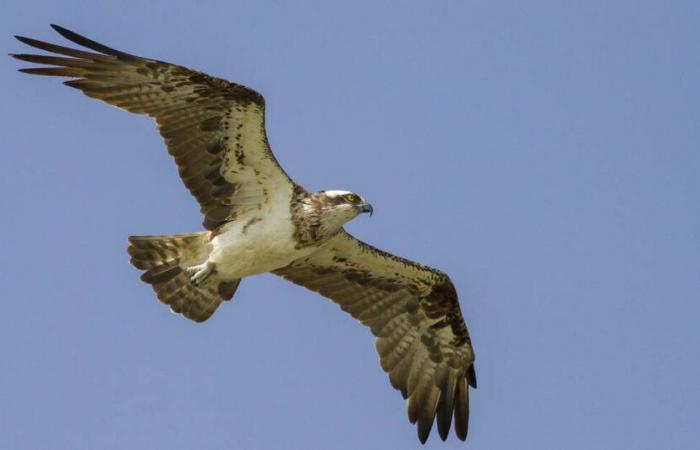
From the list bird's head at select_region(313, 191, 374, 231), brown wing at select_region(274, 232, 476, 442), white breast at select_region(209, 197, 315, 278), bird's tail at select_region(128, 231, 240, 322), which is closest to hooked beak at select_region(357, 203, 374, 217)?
bird's head at select_region(313, 191, 374, 231)

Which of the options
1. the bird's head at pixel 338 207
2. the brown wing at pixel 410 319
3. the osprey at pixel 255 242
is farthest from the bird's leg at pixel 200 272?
the bird's head at pixel 338 207

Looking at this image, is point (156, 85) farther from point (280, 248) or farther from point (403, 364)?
point (403, 364)

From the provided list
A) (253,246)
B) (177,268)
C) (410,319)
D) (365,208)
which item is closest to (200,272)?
(177,268)

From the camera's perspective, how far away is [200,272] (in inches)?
700

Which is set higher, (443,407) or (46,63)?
(46,63)

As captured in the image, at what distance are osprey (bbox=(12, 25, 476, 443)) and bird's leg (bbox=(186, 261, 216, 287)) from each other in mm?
18

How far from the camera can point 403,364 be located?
19062mm

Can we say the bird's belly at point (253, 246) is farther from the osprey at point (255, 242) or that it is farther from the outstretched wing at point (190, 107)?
the outstretched wing at point (190, 107)

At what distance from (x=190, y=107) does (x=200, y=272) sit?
2172mm

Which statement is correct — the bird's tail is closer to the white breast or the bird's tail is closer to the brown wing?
the white breast

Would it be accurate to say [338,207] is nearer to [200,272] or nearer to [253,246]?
[253,246]

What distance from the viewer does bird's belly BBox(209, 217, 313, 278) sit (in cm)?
1728

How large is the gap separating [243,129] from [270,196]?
0.96 m

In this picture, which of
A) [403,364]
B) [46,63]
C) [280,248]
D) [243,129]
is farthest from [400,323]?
[46,63]
